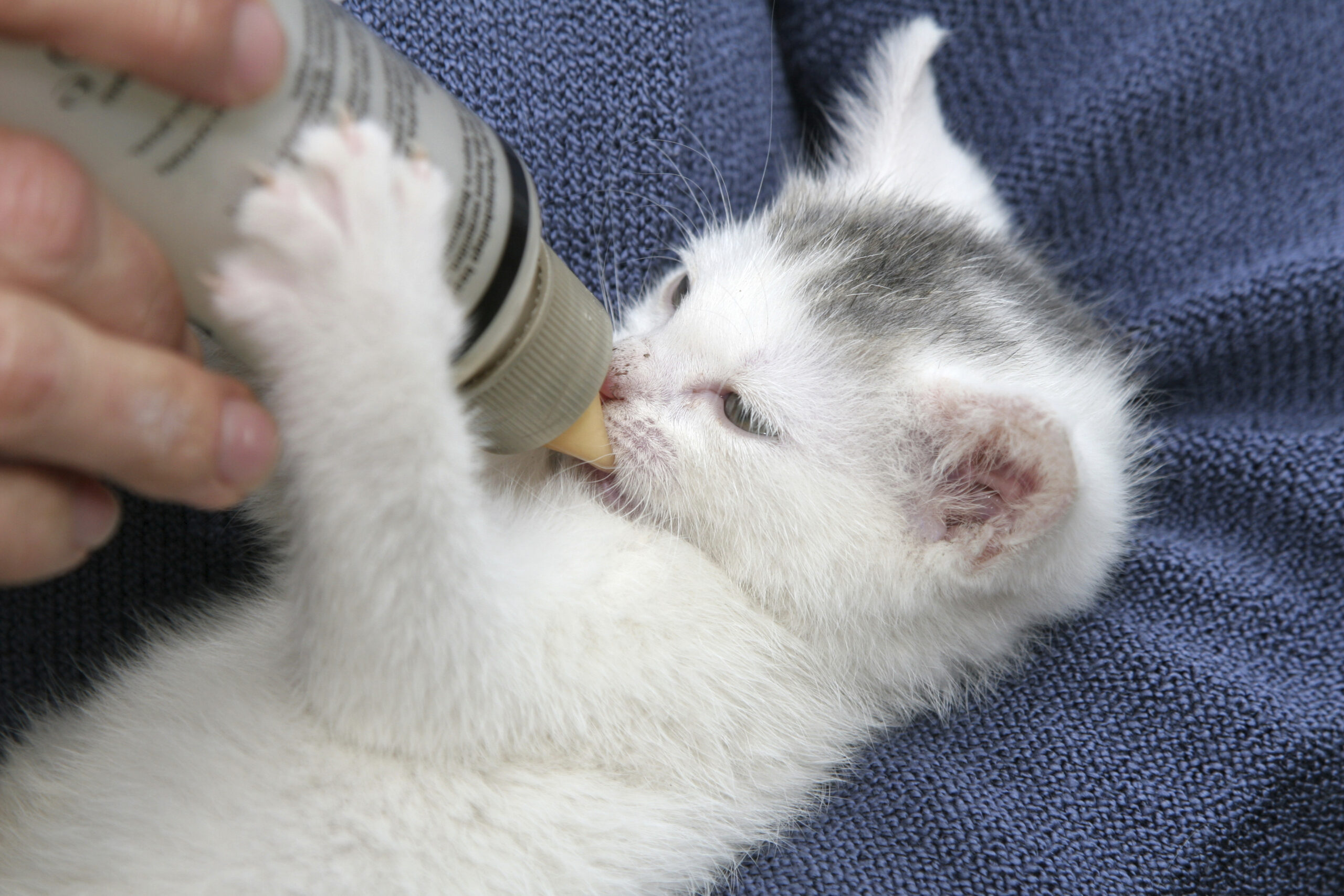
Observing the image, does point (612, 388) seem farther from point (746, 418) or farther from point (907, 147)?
point (907, 147)

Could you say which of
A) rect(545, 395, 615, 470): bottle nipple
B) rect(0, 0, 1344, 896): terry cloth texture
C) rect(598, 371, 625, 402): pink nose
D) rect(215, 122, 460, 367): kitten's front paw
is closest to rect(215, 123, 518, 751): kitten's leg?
rect(215, 122, 460, 367): kitten's front paw

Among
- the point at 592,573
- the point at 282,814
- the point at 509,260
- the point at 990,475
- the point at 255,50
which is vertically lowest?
the point at 282,814

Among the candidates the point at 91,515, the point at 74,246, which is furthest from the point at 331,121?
the point at 91,515

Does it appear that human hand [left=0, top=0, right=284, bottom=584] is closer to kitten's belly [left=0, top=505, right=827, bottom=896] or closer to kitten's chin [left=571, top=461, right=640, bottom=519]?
kitten's belly [left=0, top=505, right=827, bottom=896]

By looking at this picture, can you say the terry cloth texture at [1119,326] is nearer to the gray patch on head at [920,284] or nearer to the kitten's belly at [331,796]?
the kitten's belly at [331,796]

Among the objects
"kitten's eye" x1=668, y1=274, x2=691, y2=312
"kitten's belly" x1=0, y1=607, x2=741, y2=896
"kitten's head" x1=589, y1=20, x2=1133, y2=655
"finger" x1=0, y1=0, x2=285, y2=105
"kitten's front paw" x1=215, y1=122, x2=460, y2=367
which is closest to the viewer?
"finger" x1=0, y1=0, x2=285, y2=105

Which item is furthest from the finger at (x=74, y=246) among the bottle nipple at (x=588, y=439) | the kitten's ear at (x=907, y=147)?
the kitten's ear at (x=907, y=147)
